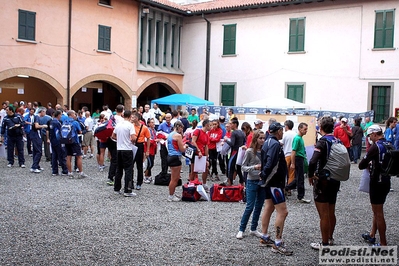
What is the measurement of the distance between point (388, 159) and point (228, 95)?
22393 millimetres

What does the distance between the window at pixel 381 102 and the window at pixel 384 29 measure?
219 centimetres

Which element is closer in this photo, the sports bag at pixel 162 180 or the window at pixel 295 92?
the sports bag at pixel 162 180

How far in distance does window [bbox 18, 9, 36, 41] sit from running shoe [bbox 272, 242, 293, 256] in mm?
18824

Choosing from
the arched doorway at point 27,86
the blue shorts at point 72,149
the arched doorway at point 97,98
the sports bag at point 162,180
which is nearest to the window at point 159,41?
the arched doorway at point 97,98

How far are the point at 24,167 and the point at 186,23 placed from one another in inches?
730

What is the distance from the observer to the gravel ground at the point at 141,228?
592 cm

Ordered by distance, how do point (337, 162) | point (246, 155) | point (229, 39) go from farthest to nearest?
point (229, 39) < point (246, 155) < point (337, 162)

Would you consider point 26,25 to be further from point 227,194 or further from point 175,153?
point 227,194

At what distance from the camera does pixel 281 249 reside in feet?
20.3

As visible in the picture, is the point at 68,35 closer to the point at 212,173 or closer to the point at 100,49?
the point at 100,49

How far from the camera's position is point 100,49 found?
24.9 meters

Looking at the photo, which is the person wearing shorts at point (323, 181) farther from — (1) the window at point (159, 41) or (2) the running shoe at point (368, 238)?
(1) the window at point (159, 41)

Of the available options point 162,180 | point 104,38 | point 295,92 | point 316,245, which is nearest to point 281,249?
point 316,245

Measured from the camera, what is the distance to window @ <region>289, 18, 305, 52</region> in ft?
83.3
